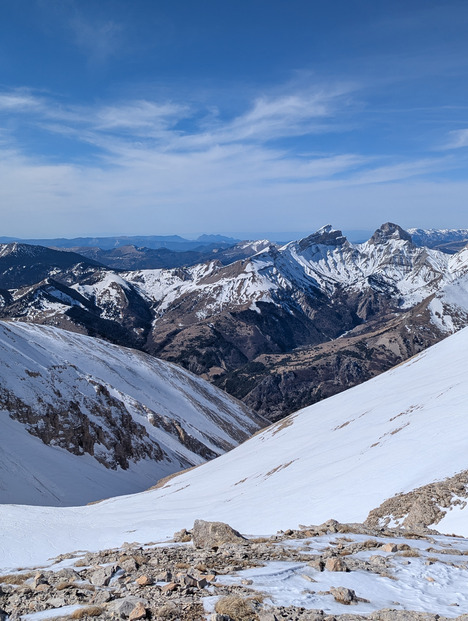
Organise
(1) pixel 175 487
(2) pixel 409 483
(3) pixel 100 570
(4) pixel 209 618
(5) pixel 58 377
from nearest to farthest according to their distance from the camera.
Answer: (4) pixel 209 618 < (3) pixel 100 570 < (2) pixel 409 483 < (1) pixel 175 487 < (5) pixel 58 377

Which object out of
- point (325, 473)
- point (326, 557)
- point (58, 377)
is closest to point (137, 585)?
point (326, 557)

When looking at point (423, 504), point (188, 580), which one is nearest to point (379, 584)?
point (188, 580)

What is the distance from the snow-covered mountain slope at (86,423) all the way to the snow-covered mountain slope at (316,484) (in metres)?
18.0

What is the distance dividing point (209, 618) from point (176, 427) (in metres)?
92.3

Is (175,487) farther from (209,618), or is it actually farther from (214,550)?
(209,618)

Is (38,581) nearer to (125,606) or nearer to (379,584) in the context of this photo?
(125,606)

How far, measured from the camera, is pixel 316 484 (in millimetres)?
26188

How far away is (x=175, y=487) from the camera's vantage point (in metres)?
49.9

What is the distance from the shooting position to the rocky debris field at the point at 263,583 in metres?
8.08

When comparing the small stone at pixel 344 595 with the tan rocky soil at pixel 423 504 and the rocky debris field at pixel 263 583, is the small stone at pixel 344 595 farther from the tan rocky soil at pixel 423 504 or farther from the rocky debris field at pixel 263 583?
the tan rocky soil at pixel 423 504

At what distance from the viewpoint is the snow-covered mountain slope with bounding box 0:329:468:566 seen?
21.1 m

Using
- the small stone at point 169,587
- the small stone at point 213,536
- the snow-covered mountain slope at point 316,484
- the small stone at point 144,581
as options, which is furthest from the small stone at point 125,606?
the snow-covered mountain slope at point 316,484

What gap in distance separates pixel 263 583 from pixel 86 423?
7497 centimetres

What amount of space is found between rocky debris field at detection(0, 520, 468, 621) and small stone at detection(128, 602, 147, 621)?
20 mm
